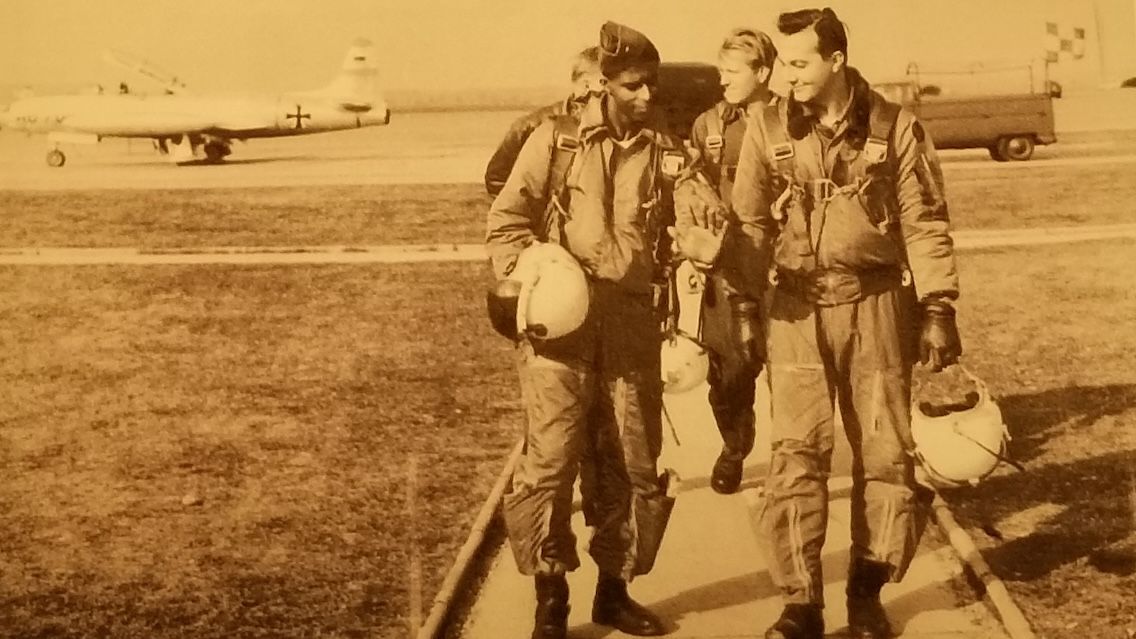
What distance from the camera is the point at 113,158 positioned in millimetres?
5453

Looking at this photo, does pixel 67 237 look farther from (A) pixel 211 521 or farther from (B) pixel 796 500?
(B) pixel 796 500

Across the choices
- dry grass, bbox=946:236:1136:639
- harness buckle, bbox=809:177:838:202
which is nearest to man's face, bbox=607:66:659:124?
harness buckle, bbox=809:177:838:202

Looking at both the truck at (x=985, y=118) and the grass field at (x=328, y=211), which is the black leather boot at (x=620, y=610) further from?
the grass field at (x=328, y=211)

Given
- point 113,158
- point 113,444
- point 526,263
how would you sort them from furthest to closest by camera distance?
point 113,158 < point 113,444 < point 526,263

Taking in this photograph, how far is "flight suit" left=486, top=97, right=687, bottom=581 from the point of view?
347 centimetres

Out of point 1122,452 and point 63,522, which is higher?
point 63,522

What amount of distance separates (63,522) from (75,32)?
1.75 metres

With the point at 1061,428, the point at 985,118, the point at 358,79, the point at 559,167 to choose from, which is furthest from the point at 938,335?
the point at 985,118

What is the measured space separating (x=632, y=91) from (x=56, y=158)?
2924 mm

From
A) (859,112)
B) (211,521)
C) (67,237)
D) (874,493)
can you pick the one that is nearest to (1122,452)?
(874,493)

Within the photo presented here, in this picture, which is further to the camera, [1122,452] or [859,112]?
[1122,452]

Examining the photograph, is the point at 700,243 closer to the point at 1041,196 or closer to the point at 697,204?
the point at 697,204

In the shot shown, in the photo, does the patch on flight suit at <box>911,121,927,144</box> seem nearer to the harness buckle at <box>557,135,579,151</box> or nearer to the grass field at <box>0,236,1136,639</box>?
the harness buckle at <box>557,135,579,151</box>

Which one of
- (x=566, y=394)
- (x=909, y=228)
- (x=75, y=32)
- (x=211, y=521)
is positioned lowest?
(x=211, y=521)
